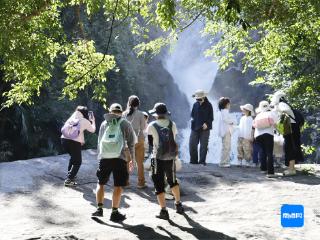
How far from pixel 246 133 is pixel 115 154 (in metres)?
5.71

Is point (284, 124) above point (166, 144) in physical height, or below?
above

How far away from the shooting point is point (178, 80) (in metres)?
51.7

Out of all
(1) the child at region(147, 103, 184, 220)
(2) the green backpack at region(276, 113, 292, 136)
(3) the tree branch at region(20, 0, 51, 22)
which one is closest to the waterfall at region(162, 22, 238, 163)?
(2) the green backpack at region(276, 113, 292, 136)

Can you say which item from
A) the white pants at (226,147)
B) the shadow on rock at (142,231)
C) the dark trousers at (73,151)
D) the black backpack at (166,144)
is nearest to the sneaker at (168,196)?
the black backpack at (166,144)

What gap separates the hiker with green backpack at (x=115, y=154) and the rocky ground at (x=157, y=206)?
0.32m

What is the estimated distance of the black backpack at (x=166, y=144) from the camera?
6777 millimetres

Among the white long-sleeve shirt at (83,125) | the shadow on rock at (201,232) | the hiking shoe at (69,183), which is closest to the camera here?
the shadow on rock at (201,232)

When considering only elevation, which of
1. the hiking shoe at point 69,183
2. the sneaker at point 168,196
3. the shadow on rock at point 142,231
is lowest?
the shadow on rock at point 142,231

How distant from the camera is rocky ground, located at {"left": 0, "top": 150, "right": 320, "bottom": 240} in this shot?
19.7 ft

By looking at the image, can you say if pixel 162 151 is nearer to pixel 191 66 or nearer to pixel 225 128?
pixel 225 128

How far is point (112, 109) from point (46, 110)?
12.4 metres

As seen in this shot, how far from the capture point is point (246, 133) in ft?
38.3

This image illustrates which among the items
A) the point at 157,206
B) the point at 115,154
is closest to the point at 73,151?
the point at 157,206

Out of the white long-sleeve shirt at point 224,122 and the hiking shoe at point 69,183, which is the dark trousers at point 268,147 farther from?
the hiking shoe at point 69,183
